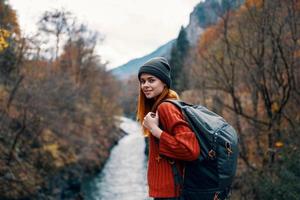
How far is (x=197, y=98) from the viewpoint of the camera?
18.6 meters

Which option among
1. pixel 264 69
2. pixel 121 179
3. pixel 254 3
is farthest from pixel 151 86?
pixel 121 179

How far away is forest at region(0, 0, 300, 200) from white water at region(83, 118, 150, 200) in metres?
1.18

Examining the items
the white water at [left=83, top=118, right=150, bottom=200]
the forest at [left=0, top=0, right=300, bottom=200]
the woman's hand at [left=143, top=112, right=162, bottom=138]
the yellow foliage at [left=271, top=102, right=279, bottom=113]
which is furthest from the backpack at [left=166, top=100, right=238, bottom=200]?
the white water at [left=83, top=118, right=150, bottom=200]

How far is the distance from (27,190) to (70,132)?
1005cm

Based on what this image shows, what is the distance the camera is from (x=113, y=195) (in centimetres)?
2081

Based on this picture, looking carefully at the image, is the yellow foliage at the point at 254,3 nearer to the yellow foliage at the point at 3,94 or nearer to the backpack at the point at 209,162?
the backpack at the point at 209,162

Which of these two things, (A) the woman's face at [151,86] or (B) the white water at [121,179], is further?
(B) the white water at [121,179]

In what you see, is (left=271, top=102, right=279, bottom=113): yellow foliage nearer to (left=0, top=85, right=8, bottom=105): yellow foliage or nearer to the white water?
the white water

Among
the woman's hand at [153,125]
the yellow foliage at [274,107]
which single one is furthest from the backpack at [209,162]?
the yellow foliage at [274,107]

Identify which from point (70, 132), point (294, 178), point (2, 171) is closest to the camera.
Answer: point (294, 178)

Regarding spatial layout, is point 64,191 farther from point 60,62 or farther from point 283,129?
point 60,62

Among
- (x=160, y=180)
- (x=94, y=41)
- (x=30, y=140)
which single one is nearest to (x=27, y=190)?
(x=30, y=140)

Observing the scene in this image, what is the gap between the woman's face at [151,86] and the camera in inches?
104

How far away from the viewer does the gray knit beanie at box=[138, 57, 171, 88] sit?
2.62 meters
